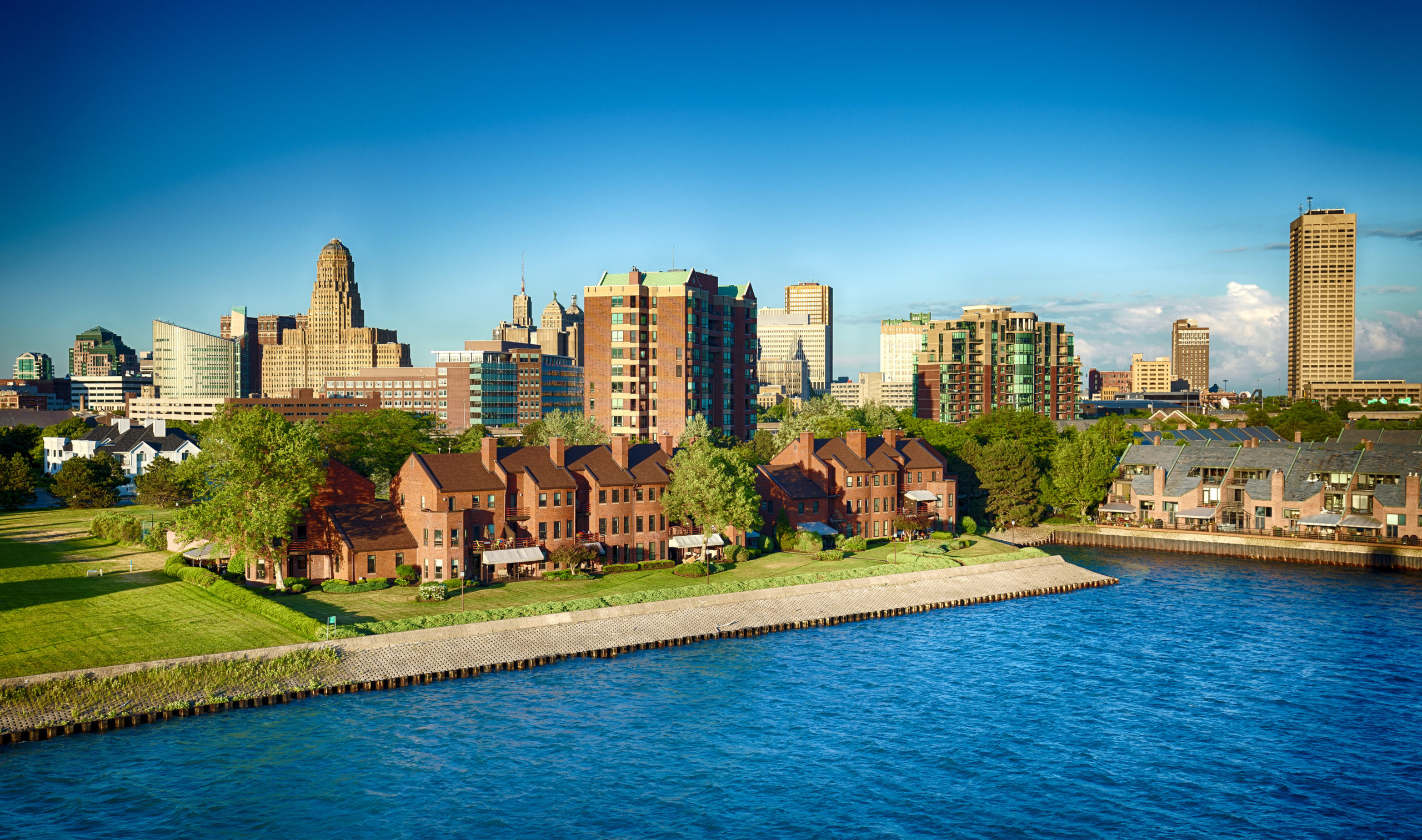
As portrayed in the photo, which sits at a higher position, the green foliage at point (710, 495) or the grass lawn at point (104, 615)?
the green foliage at point (710, 495)

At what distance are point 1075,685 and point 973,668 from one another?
22.2ft

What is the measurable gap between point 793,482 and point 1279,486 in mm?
56800

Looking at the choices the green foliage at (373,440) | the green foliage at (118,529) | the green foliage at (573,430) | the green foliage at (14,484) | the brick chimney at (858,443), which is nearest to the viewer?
the green foliage at (118,529)

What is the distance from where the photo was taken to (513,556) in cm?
8538

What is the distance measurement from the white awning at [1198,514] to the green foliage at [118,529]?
117m

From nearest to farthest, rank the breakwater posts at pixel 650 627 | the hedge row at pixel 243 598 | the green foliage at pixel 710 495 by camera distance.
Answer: the breakwater posts at pixel 650 627, the hedge row at pixel 243 598, the green foliage at pixel 710 495

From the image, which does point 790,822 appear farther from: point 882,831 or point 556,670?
point 556,670

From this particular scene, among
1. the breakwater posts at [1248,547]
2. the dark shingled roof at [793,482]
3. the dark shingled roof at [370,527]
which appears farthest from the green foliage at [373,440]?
the breakwater posts at [1248,547]

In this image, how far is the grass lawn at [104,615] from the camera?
60625 mm

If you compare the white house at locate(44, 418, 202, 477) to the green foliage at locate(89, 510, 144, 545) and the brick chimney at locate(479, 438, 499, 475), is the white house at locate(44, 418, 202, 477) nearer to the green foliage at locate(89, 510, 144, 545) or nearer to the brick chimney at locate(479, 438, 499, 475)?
the green foliage at locate(89, 510, 144, 545)

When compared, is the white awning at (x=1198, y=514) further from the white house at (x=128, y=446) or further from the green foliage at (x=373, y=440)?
the white house at (x=128, y=446)

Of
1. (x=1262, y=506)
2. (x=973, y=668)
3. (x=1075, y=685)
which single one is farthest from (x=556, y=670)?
(x=1262, y=506)

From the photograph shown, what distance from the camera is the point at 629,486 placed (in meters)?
93.9

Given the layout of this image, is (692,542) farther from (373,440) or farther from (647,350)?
(647,350)
